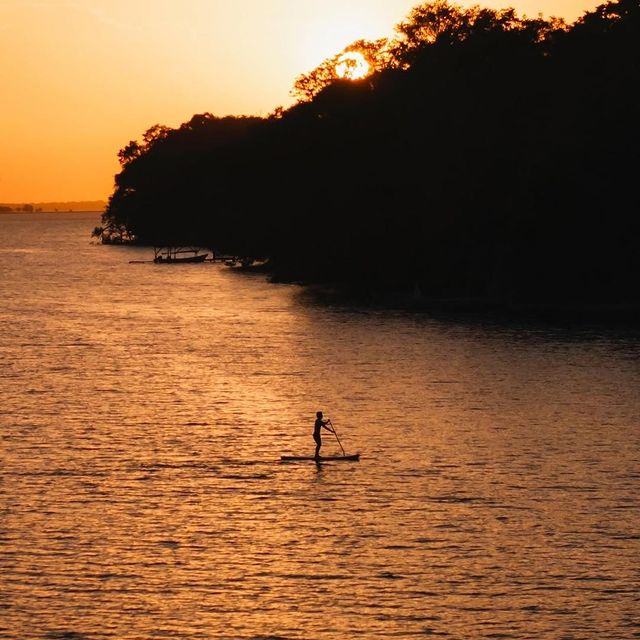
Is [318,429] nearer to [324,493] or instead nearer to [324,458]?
[324,458]

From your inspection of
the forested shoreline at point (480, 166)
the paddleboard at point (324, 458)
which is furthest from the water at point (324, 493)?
the forested shoreline at point (480, 166)

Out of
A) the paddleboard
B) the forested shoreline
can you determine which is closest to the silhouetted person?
the paddleboard

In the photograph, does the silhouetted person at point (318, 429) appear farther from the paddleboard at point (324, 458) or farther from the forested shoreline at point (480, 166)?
the forested shoreline at point (480, 166)

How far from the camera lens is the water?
37375 millimetres

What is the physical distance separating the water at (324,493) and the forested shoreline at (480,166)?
21739mm

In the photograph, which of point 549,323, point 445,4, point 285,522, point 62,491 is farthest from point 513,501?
point 445,4

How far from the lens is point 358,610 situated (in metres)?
37.3

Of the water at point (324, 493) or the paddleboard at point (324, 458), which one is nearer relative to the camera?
the water at point (324, 493)

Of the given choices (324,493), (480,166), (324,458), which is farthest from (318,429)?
(480,166)

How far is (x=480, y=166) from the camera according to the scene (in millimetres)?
120562

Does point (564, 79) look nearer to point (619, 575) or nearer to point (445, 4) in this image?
point (445, 4)

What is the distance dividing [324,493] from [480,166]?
245ft

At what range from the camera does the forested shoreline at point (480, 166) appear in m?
117

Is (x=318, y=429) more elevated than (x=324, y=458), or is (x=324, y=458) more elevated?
(x=318, y=429)
